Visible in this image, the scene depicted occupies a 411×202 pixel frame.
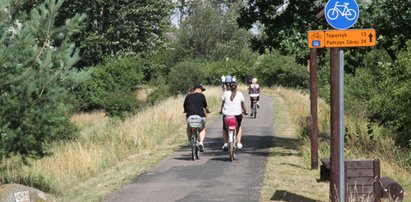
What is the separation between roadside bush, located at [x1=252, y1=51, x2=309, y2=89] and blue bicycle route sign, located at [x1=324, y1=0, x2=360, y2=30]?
44819mm

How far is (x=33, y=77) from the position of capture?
29.9ft

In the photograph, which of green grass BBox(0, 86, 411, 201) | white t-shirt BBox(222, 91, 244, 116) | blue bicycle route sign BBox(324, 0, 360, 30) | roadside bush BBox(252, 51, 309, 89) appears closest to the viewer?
blue bicycle route sign BBox(324, 0, 360, 30)

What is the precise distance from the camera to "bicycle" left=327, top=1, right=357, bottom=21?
7.51 m

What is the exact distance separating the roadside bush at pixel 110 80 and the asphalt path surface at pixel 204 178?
94.1ft

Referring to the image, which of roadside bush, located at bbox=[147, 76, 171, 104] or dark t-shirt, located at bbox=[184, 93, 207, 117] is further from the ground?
dark t-shirt, located at bbox=[184, 93, 207, 117]

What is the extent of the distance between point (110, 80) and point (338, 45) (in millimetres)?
38976

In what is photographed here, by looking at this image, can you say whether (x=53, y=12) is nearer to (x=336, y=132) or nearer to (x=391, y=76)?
(x=336, y=132)

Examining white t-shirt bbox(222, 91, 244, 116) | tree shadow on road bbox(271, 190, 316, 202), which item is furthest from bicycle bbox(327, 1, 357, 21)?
white t-shirt bbox(222, 91, 244, 116)

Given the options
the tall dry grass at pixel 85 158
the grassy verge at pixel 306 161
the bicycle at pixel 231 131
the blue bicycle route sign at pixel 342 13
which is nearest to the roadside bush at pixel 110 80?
the tall dry grass at pixel 85 158

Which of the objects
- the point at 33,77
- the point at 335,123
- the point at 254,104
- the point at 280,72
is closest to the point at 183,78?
the point at 280,72

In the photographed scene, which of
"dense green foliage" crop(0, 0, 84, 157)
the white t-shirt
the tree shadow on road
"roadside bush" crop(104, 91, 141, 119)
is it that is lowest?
"roadside bush" crop(104, 91, 141, 119)

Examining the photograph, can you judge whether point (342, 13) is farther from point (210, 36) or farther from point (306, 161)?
point (210, 36)

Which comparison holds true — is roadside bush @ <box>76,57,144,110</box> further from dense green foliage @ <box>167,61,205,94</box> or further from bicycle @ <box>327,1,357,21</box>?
bicycle @ <box>327,1,357,21</box>

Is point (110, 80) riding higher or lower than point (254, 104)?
higher
